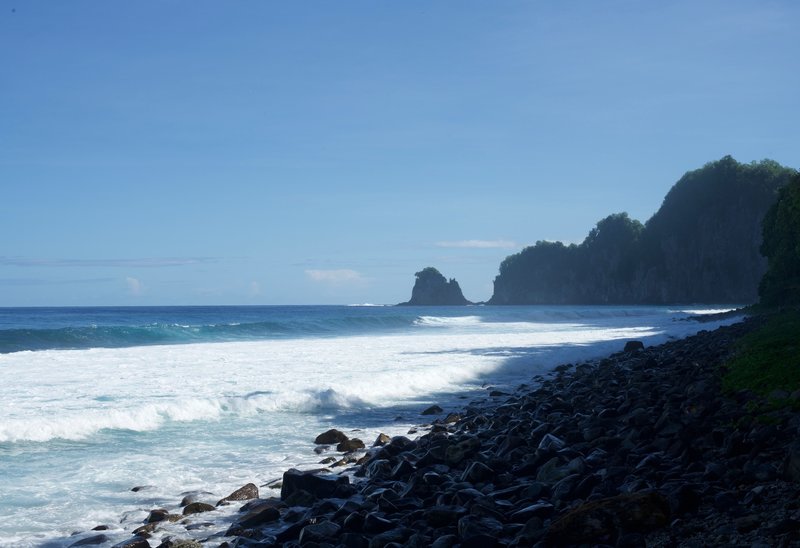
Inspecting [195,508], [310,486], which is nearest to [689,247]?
[310,486]

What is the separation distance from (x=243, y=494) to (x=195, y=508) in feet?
2.05

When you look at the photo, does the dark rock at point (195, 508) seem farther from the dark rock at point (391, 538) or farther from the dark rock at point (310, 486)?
the dark rock at point (391, 538)

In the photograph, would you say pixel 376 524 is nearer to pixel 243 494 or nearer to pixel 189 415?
pixel 243 494

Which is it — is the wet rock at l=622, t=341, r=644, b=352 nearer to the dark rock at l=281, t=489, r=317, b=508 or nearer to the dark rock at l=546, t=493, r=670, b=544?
the dark rock at l=281, t=489, r=317, b=508

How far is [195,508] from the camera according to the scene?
25.1ft

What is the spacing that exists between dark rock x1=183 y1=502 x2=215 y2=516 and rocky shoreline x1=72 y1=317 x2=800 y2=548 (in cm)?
2

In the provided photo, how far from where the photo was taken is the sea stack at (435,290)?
168 metres

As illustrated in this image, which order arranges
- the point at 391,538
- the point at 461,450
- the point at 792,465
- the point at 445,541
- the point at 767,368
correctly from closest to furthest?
the point at 792,465 → the point at 445,541 → the point at 391,538 → the point at 461,450 → the point at 767,368

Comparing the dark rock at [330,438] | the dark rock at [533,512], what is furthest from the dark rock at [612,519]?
the dark rock at [330,438]

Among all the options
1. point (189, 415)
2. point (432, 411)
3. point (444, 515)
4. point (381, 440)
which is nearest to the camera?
point (444, 515)

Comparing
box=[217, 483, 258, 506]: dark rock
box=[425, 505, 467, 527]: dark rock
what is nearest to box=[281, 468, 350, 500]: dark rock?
box=[217, 483, 258, 506]: dark rock

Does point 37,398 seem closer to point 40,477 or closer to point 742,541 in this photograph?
point 40,477

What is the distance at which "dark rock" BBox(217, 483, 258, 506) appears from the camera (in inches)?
316

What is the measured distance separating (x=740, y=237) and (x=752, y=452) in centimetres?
12202
